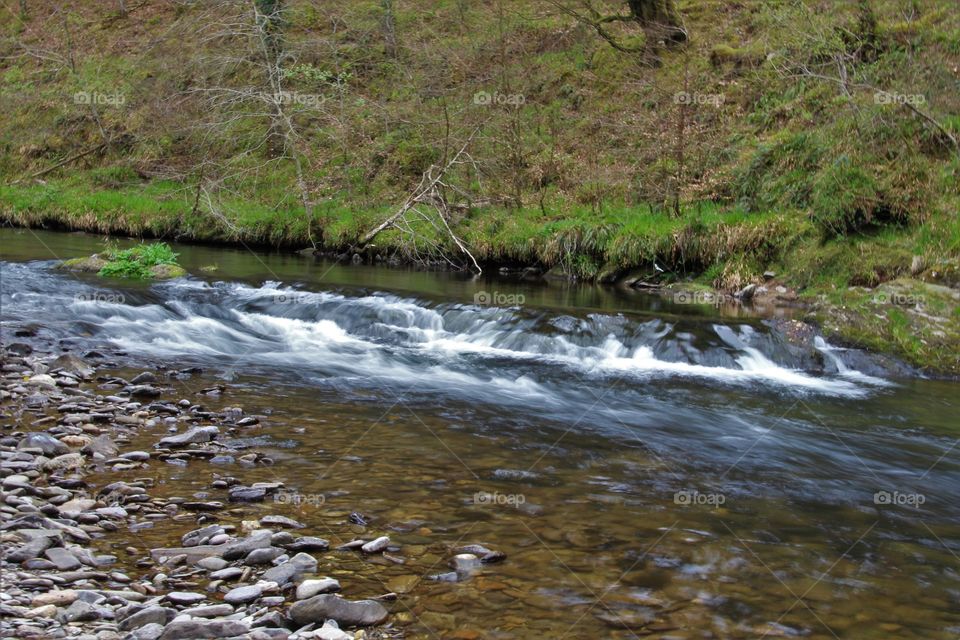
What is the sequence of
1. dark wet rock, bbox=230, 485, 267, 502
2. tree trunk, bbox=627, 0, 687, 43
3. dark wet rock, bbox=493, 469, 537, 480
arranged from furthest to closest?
tree trunk, bbox=627, 0, 687, 43, dark wet rock, bbox=493, 469, 537, 480, dark wet rock, bbox=230, 485, 267, 502

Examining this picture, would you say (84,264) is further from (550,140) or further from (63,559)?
(63,559)

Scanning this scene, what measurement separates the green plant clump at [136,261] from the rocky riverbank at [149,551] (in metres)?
8.39

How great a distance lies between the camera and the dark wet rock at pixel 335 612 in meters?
3.75

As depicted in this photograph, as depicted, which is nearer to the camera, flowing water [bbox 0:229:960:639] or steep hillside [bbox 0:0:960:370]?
flowing water [bbox 0:229:960:639]

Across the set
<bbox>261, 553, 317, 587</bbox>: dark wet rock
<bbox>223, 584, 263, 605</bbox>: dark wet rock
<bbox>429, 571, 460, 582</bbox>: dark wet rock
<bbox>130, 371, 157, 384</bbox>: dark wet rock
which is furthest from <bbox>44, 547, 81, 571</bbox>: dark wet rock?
<bbox>130, 371, 157, 384</bbox>: dark wet rock

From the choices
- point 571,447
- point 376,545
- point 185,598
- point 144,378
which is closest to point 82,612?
point 185,598

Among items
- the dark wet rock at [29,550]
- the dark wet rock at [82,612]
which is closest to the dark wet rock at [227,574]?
the dark wet rock at [82,612]

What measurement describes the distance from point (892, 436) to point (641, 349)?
12.7 feet

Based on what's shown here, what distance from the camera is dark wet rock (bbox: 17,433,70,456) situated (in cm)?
591

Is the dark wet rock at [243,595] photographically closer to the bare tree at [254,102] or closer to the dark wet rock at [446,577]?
the dark wet rock at [446,577]

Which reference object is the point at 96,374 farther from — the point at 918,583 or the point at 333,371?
the point at 918,583

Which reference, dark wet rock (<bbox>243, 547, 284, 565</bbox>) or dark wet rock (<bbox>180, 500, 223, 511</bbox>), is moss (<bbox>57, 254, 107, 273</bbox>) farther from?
dark wet rock (<bbox>243, 547, 284, 565</bbox>)

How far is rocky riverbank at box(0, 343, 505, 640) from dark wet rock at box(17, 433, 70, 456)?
1 cm

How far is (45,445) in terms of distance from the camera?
5.97 m
